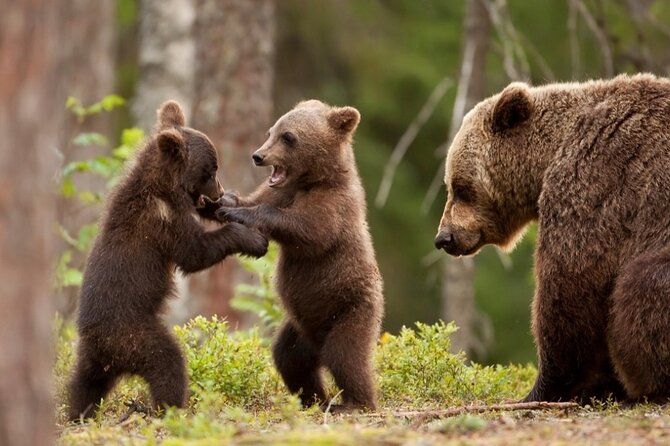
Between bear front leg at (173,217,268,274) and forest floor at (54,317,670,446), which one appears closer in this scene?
forest floor at (54,317,670,446)

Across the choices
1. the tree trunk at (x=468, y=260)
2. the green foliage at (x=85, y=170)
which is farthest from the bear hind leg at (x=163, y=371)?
the tree trunk at (x=468, y=260)

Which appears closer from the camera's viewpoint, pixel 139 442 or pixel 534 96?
pixel 139 442

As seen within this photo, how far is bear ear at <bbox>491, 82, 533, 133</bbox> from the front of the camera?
7.81 m

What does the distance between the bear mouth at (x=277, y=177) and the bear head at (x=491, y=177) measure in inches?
48.7

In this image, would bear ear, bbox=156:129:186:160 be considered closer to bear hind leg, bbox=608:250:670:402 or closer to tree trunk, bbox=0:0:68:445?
bear hind leg, bbox=608:250:670:402

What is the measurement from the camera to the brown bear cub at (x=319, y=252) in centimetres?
774

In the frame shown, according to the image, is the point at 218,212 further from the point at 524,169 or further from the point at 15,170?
the point at 15,170

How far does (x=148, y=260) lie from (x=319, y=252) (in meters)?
1.27

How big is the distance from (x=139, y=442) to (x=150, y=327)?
162cm

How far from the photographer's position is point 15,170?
14.0ft

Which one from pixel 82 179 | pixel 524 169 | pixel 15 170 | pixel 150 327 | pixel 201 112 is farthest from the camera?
pixel 82 179

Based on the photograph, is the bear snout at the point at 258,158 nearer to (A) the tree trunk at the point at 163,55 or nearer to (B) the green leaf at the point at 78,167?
(B) the green leaf at the point at 78,167

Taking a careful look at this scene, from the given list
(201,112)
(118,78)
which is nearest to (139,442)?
(201,112)

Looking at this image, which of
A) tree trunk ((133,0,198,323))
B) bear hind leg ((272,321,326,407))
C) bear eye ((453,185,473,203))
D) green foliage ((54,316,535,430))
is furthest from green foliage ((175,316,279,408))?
tree trunk ((133,0,198,323))
